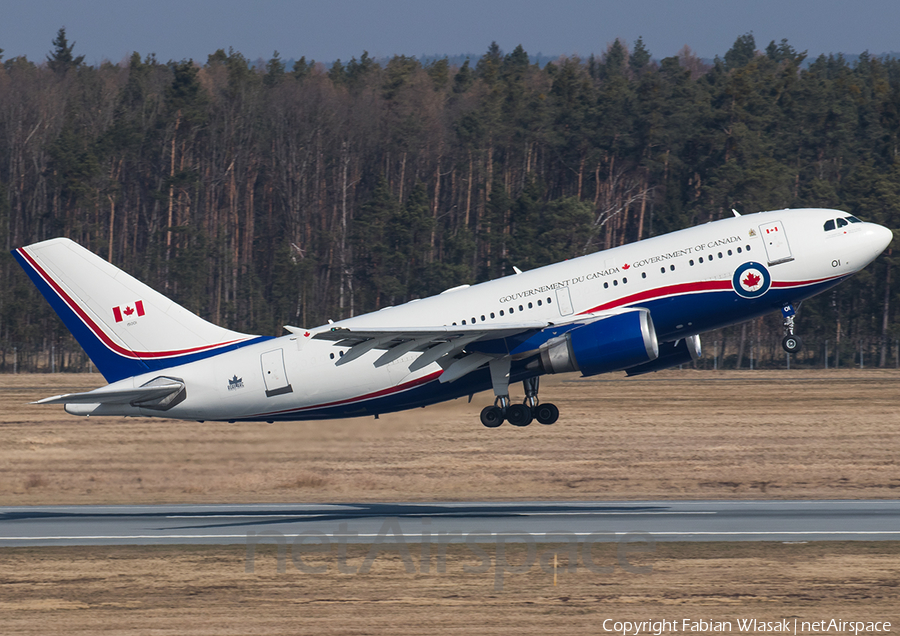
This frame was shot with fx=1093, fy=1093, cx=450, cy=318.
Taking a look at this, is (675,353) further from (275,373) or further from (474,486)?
(275,373)

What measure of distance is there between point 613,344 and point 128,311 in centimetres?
1596

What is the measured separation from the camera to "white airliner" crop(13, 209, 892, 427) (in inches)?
1265

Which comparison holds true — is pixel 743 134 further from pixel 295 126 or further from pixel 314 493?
pixel 314 493

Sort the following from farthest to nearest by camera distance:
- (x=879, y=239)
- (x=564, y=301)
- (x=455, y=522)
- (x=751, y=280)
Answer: (x=455, y=522)
(x=564, y=301)
(x=879, y=239)
(x=751, y=280)

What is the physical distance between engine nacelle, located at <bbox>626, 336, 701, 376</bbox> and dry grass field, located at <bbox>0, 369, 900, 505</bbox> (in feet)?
19.4

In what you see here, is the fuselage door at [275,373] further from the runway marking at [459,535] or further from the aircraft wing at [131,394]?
the runway marking at [459,535]

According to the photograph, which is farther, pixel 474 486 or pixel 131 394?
pixel 474 486

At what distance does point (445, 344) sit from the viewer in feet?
109

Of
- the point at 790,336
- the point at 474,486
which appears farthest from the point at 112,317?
the point at 790,336

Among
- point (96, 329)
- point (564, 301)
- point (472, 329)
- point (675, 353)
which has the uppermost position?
point (564, 301)

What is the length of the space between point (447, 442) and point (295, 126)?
8417 cm

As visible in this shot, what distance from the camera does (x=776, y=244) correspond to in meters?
32.2

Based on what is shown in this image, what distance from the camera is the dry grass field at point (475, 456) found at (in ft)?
132

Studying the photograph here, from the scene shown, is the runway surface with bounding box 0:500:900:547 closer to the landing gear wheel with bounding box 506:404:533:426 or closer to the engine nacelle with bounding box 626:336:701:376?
the landing gear wheel with bounding box 506:404:533:426
